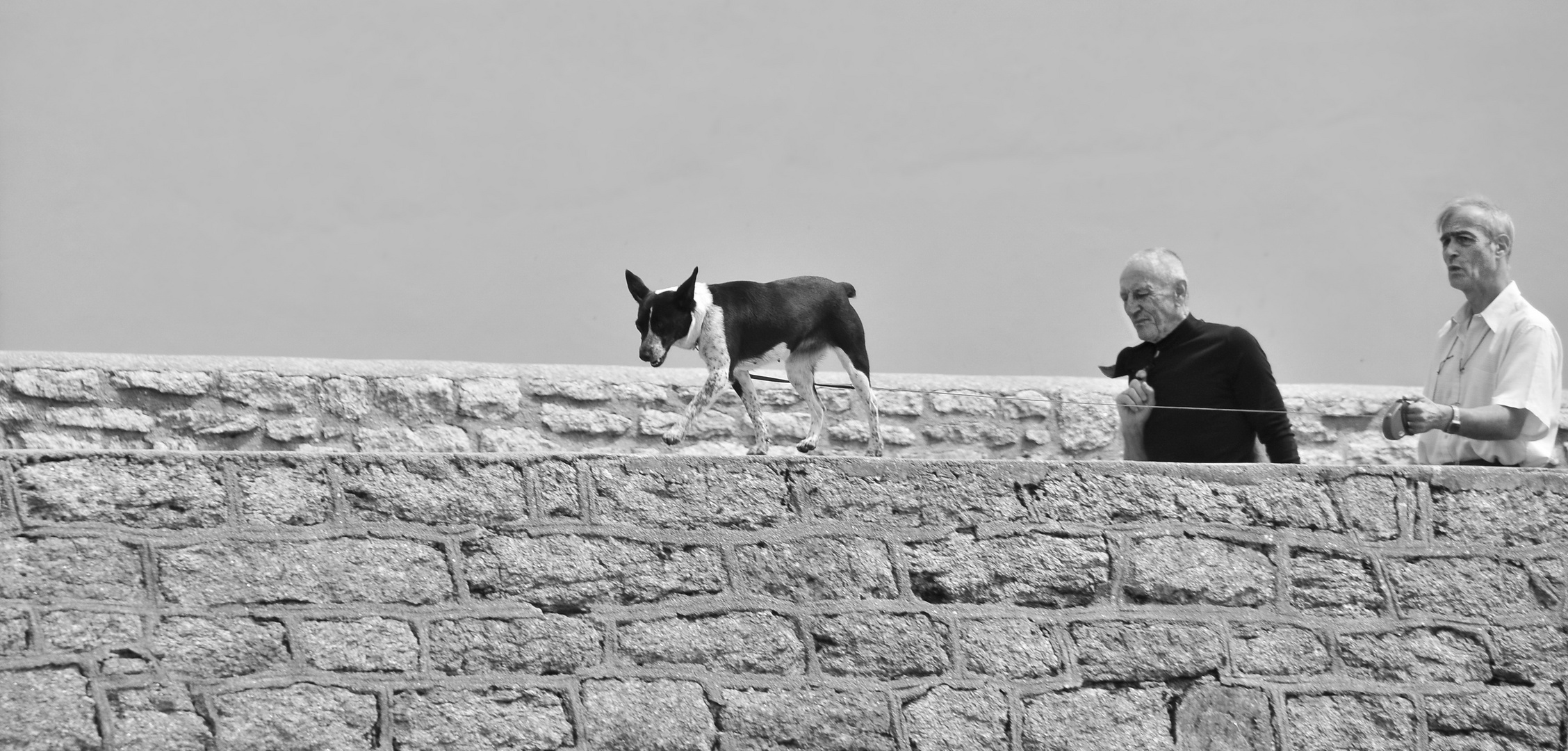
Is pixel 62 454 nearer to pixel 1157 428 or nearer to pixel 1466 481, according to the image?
pixel 1157 428

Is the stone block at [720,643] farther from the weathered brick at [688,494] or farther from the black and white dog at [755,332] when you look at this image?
the black and white dog at [755,332]

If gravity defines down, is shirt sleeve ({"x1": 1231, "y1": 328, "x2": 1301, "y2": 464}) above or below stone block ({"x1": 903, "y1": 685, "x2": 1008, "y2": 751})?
above

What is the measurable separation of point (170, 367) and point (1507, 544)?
4.43 metres

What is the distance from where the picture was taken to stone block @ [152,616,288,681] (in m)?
3.24

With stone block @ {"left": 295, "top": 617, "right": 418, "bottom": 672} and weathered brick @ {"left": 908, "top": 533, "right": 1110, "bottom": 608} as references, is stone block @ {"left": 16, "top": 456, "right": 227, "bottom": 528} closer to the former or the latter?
stone block @ {"left": 295, "top": 617, "right": 418, "bottom": 672}

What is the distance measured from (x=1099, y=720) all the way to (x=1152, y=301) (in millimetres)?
1147

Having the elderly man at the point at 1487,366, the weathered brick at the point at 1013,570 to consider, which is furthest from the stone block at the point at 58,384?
the elderly man at the point at 1487,366

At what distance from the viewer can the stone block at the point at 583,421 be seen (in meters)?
5.46

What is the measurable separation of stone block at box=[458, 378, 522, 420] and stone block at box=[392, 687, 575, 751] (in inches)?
88.2

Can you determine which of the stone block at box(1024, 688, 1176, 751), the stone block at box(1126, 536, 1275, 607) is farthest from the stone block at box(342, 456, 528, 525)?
the stone block at box(1126, 536, 1275, 607)

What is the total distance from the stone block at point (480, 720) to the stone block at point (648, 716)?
0.24 ft

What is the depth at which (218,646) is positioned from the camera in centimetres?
326

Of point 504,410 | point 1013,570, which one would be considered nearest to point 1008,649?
point 1013,570

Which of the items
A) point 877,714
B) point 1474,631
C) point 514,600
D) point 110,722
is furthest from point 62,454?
point 1474,631
